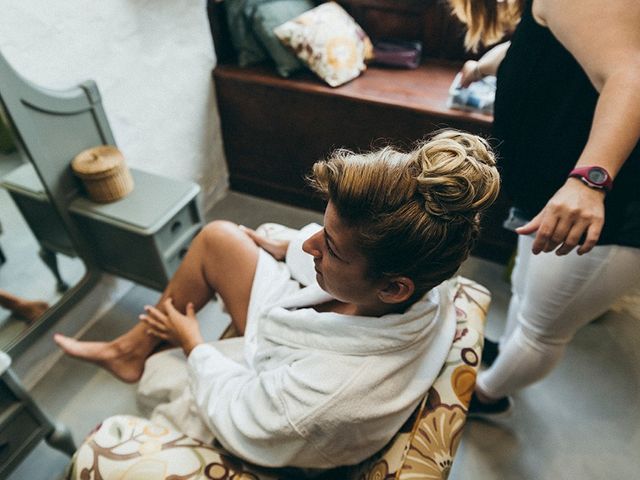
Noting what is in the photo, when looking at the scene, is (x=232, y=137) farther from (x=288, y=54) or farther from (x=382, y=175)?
(x=382, y=175)

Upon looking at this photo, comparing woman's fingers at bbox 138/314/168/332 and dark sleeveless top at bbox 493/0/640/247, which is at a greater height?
dark sleeveless top at bbox 493/0/640/247

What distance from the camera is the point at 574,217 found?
2.14 ft

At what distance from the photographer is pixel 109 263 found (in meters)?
1.54

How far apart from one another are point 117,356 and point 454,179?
108 centimetres

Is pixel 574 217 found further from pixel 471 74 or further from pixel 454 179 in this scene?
pixel 471 74

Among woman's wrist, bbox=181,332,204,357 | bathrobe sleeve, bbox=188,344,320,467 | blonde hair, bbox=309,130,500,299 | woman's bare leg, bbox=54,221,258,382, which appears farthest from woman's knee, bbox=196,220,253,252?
blonde hair, bbox=309,130,500,299

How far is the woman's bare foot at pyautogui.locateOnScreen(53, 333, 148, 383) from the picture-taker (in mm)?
1237

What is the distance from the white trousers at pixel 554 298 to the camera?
33.7 inches

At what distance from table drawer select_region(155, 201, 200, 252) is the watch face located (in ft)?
3.72

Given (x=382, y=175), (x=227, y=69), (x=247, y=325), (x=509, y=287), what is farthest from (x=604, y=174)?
(x=227, y=69)

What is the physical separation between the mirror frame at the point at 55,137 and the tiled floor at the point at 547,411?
0.23 m

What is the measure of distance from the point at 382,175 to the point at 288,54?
141 cm

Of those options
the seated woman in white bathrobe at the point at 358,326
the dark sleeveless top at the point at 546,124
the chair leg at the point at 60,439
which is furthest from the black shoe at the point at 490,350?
the chair leg at the point at 60,439

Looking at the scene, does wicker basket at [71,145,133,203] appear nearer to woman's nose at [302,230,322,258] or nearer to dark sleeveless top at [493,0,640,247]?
woman's nose at [302,230,322,258]
